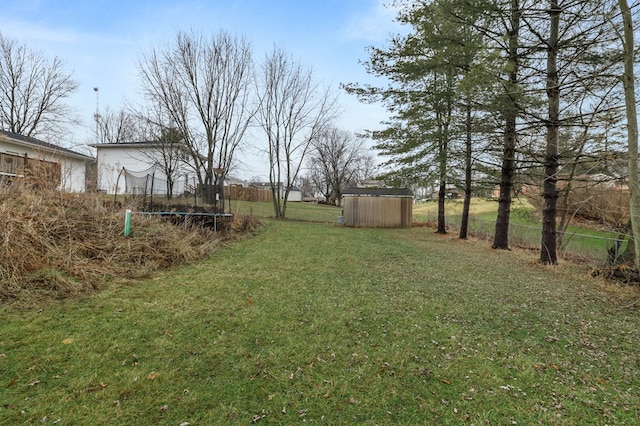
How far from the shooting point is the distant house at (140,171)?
9422mm

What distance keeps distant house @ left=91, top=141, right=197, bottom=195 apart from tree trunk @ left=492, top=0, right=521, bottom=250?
373 inches

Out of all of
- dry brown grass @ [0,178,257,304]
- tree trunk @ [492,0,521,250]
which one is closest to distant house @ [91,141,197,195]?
dry brown grass @ [0,178,257,304]

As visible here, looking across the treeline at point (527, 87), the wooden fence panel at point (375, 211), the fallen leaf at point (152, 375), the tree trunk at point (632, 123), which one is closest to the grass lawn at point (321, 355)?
the fallen leaf at point (152, 375)

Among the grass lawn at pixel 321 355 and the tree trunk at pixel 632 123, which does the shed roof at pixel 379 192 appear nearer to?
the grass lawn at pixel 321 355

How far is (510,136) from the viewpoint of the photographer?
8.16 meters

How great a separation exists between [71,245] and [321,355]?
15.9ft

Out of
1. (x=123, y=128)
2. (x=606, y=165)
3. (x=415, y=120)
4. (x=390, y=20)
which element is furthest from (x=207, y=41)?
(x=123, y=128)

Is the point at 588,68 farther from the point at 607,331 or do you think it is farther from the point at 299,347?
the point at 299,347

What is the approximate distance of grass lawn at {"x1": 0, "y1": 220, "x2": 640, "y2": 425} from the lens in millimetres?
2049

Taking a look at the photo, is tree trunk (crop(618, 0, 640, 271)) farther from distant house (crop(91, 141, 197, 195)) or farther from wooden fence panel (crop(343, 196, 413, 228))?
wooden fence panel (crop(343, 196, 413, 228))

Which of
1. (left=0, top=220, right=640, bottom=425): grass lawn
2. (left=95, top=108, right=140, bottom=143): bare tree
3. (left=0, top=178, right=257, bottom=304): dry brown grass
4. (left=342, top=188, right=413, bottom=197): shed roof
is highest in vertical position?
(left=95, top=108, right=140, bottom=143): bare tree

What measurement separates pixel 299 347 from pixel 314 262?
392 centimetres

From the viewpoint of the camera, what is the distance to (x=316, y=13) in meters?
10.4

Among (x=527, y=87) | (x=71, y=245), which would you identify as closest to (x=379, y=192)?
(x=527, y=87)
